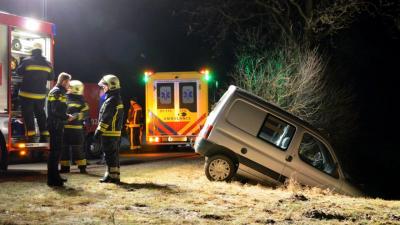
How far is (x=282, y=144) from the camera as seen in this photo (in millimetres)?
10086

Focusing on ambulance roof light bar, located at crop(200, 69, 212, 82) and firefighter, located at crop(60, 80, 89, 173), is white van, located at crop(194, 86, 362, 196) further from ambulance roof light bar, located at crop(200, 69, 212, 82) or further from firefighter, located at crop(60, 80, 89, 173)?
ambulance roof light bar, located at crop(200, 69, 212, 82)

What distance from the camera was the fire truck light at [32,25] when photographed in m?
10.9

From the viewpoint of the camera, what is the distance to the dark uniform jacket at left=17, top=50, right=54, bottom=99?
34.1 ft

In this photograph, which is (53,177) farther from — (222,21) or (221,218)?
(222,21)

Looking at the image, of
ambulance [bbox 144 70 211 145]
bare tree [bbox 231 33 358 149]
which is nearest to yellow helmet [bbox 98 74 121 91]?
bare tree [bbox 231 33 358 149]

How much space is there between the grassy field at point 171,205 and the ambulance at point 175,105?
711 centimetres

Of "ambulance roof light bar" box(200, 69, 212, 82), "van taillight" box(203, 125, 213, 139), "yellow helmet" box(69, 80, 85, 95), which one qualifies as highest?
"ambulance roof light bar" box(200, 69, 212, 82)

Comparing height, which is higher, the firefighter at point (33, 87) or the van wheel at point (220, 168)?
the firefighter at point (33, 87)

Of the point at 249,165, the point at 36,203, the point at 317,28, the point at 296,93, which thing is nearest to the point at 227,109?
the point at 249,165

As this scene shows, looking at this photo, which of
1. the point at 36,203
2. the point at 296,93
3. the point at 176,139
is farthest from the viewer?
the point at 176,139

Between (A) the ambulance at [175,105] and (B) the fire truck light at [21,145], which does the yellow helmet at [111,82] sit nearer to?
(B) the fire truck light at [21,145]

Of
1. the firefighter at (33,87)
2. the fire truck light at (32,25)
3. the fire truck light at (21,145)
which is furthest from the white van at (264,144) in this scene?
the fire truck light at (32,25)

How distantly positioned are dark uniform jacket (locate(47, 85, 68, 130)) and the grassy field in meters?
1.00

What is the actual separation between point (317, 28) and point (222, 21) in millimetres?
3736
